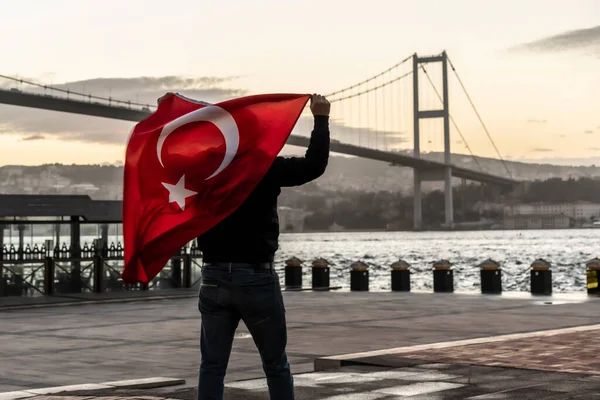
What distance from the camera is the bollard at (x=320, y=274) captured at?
75.6 feet

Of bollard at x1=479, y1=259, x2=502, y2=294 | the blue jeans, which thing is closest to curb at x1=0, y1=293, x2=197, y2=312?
bollard at x1=479, y1=259, x2=502, y2=294

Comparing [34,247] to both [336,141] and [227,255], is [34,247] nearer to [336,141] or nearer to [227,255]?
[227,255]

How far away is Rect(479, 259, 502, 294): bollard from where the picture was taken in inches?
808

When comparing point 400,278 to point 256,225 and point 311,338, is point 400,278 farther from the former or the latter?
point 256,225

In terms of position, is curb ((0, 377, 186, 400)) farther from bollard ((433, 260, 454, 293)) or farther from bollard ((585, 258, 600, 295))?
bollard ((433, 260, 454, 293))

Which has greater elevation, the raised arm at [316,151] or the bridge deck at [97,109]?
the bridge deck at [97,109]

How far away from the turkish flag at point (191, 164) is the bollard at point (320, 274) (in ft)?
59.1

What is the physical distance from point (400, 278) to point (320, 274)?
6.62 feet

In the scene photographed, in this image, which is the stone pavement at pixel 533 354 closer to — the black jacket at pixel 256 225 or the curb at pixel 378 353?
the curb at pixel 378 353

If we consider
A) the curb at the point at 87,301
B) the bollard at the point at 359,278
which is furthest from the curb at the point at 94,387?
the bollard at the point at 359,278

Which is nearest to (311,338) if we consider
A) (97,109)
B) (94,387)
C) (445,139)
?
(94,387)

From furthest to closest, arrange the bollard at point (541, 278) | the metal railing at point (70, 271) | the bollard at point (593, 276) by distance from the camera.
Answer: the bollard at point (541, 278)
the bollard at point (593, 276)
the metal railing at point (70, 271)

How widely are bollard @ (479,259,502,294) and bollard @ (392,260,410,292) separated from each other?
1.65 m

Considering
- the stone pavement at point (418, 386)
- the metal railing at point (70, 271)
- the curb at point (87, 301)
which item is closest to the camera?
the stone pavement at point (418, 386)
